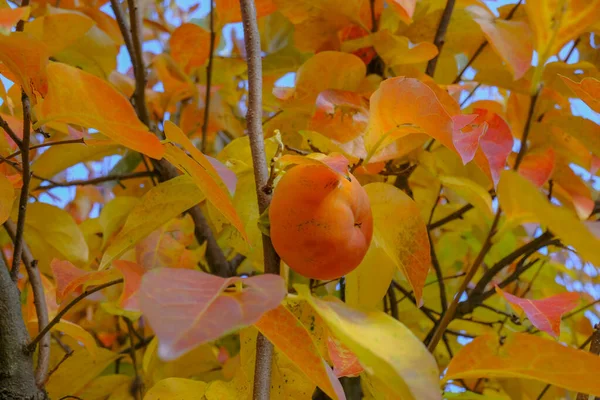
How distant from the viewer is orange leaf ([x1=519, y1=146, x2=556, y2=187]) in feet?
2.02

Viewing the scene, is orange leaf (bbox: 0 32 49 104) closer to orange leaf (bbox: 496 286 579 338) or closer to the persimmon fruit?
the persimmon fruit

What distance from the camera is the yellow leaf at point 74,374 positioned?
643mm

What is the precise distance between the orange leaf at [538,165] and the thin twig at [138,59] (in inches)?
18.7

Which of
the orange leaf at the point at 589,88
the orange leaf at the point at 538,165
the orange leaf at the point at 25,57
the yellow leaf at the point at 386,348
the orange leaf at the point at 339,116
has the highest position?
the orange leaf at the point at 25,57

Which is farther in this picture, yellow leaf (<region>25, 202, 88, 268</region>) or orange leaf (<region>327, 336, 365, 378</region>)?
yellow leaf (<region>25, 202, 88, 268</region>)

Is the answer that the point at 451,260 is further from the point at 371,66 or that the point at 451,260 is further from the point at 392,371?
the point at 392,371

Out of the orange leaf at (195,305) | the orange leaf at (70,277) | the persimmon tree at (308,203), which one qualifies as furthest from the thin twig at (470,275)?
the orange leaf at (70,277)

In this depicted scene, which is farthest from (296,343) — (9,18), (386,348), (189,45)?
(189,45)

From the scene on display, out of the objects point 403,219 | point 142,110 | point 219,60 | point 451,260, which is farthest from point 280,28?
point 403,219

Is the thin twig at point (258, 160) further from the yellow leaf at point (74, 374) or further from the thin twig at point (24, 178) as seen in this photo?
the yellow leaf at point (74, 374)

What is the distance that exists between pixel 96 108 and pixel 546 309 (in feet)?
1.10

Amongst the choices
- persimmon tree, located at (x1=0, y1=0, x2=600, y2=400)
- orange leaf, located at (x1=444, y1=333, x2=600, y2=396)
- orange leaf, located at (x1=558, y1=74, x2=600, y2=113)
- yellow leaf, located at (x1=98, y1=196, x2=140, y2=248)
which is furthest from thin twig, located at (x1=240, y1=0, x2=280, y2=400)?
yellow leaf, located at (x1=98, y1=196, x2=140, y2=248)

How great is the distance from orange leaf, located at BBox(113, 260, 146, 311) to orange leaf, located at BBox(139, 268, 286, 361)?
5cm

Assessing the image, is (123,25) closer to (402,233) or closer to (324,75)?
(324,75)
